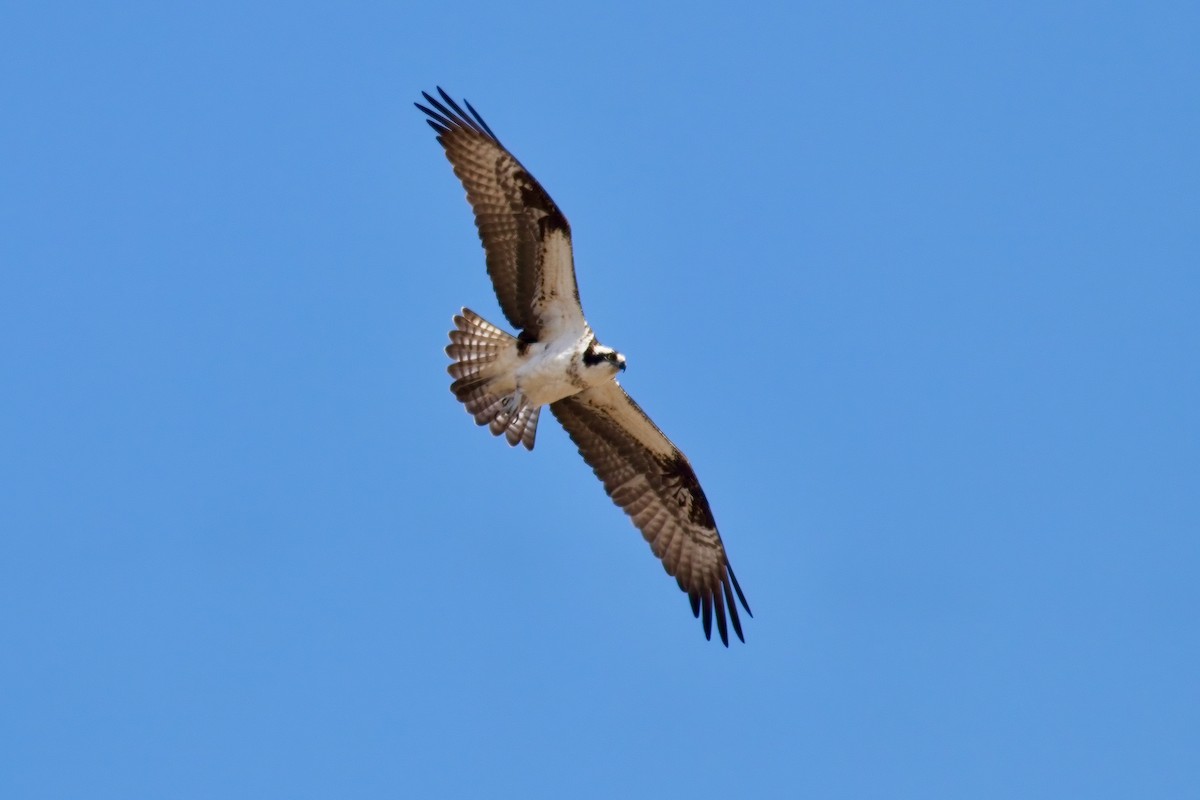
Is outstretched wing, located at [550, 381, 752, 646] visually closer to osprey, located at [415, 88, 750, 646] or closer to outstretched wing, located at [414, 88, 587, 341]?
osprey, located at [415, 88, 750, 646]

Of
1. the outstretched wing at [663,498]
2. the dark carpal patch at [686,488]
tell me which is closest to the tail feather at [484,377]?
the outstretched wing at [663,498]

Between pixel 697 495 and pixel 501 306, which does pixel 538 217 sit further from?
pixel 697 495

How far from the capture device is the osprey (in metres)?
15.7

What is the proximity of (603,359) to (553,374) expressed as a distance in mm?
461

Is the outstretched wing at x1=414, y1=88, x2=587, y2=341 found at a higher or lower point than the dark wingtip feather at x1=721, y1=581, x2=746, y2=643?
higher

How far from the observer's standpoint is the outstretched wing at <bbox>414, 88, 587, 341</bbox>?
15.6 meters

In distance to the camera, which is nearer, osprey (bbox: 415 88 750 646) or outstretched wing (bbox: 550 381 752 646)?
osprey (bbox: 415 88 750 646)

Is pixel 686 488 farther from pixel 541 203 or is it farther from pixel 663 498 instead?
pixel 541 203

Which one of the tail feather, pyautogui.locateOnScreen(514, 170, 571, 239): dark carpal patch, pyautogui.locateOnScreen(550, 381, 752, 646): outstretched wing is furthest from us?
pyautogui.locateOnScreen(550, 381, 752, 646): outstretched wing

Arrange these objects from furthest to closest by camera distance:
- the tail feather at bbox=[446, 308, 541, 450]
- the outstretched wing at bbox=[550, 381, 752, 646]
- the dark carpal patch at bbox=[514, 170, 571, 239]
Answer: the outstretched wing at bbox=[550, 381, 752, 646]
the tail feather at bbox=[446, 308, 541, 450]
the dark carpal patch at bbox=[514, 170, 571, 239]

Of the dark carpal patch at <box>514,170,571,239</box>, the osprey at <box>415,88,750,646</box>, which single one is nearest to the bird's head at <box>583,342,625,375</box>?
the osprey at <box>415,88,750,646</box>

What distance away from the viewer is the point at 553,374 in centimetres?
1591

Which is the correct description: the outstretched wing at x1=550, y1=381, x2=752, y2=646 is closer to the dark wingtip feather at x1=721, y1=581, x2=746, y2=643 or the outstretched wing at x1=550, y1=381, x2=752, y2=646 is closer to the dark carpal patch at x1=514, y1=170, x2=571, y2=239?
the dark wingtip feather at x1=721, y1=581, x2=746, y2=643

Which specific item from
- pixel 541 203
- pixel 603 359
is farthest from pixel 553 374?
pixel 541 203
